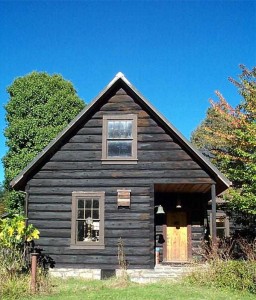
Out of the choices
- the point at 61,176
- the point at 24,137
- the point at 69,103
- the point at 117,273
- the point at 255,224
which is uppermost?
the point at 69,103

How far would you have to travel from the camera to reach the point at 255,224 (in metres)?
20.0

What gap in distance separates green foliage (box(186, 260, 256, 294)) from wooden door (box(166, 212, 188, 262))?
4.35 metres

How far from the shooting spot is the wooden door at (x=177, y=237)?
55.7 feet

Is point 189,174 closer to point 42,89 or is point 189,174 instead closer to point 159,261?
point 159,261

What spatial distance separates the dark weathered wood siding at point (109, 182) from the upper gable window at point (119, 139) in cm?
19

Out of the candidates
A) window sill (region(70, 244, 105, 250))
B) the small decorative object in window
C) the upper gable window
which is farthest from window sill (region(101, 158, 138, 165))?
window sill (region(70, 244, 105, 250))

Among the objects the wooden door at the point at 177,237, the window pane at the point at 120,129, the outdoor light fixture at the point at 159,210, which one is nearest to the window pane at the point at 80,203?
the window pane at the point at 120,129

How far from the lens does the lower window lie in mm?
14438

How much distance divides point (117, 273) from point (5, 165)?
682 inches

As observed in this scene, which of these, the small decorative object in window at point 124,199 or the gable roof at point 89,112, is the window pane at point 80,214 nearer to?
the small decorative object in window at point 124,199

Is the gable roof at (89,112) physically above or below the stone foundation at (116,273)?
above

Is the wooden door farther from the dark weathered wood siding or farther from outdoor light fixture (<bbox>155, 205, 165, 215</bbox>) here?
the dark weathered wood siding

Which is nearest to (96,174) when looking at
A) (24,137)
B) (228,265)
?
(228,265)

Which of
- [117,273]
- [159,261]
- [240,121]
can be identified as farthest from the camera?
[240,121]
